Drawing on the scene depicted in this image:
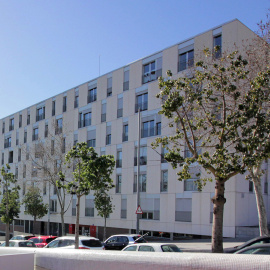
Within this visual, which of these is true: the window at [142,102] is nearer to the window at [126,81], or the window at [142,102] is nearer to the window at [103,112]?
the window at [126,81]

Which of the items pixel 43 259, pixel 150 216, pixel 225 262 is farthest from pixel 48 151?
pixel 225 262

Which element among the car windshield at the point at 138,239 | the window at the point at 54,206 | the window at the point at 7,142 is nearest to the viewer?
the car windshield at the point at 138,239

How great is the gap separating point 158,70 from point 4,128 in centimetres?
3343

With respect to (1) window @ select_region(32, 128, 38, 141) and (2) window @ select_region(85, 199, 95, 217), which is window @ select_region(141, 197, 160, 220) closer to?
(2) window @ select_region(85, 199, 95, 217)

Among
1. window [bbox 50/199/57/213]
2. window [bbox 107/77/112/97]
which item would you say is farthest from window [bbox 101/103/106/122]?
window [bbox 50/199/57/213]

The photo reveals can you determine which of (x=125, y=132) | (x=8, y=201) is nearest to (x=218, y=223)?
(x=8, y=201)

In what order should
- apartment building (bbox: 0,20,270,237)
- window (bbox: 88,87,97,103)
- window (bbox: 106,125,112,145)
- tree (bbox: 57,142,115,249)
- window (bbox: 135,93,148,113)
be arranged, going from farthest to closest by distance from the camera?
1. window (bbox: 88,87,97,103)
2. window (bbox: 106,125,112,145)
3. window (bbox: 135,93,148,113)
4. apartment building (bbox: 0,20,270,237)
5. tree (bbox: 57,142,115,249)

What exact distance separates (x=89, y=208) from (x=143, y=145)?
10638 mm

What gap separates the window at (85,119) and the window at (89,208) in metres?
8.07

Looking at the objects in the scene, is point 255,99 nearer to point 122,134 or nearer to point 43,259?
point 43,259

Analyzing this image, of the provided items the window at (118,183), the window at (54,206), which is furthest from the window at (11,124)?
the window at (118,183)

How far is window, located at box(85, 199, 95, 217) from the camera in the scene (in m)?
39.8

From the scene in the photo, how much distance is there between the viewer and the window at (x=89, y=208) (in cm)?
3975

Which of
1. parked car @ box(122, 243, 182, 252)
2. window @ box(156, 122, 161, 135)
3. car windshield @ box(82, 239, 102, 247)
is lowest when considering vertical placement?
car windshield @ box(82, 239, 102, 247)
